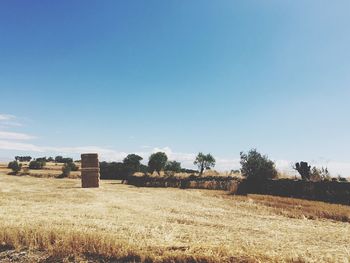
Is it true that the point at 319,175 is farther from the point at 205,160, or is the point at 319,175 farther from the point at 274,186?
the point at 205,160

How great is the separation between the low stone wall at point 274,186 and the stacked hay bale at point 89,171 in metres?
9.81

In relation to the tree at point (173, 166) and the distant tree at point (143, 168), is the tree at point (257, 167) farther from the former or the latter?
the tree at point (173, 166)

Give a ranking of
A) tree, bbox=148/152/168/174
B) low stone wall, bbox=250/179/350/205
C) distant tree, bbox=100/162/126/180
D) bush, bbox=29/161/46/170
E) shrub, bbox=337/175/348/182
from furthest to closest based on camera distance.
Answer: bush, bbox=29/161/46/170
tree, bbox=148/152/168/174
distant tree, bbox=100/162/126/180
shrub, bbox=337/175/348/182
low stone wall, bbox=250/179/350/205

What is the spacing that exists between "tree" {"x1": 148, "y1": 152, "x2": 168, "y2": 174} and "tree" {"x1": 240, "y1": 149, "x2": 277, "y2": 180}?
27983mm

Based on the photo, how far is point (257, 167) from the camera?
35.3 meters

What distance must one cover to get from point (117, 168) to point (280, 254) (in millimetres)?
55286

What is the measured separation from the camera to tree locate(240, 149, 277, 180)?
34.0 meters

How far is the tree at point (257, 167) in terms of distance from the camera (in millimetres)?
34000

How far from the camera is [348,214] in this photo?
17328mm

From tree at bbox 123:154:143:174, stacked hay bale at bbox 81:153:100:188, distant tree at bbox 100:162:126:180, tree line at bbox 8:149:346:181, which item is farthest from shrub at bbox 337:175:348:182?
distant tree at bbox 100:162:126:180

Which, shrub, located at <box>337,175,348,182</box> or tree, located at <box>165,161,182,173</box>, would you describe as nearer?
shrub, located at <box>337,175,348,182</box>

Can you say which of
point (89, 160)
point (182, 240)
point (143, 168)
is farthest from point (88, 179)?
point (182, 240)

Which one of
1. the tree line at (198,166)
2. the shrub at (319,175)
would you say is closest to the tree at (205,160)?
the tree line at (198,166)

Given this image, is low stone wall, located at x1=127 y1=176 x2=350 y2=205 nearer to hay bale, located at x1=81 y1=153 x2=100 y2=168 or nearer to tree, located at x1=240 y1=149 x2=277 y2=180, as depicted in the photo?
tree, located at x1=240 y1=149 x2=277 y2=180
